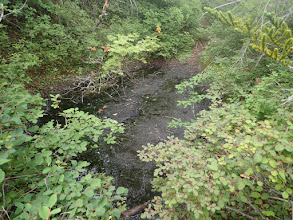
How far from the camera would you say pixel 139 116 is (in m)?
5.48

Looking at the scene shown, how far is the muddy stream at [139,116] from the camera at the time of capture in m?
3.54

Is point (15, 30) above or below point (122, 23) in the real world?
below

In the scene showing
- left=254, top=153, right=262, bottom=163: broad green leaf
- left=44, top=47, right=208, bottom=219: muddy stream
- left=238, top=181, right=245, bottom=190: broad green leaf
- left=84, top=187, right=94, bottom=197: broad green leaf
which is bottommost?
left=44, top=47, right=208, bottom=219: muddy stream

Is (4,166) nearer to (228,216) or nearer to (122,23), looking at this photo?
(228,216)

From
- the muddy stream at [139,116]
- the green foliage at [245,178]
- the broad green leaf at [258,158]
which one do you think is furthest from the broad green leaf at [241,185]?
the muddy stream at [139,116]

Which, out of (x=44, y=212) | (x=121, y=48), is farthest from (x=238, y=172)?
(x=121, y=48)

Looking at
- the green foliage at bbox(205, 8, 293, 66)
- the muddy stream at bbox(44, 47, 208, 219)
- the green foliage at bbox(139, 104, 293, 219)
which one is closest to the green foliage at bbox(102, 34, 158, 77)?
the muddy stream at bbox(44, 47, 208, 219)

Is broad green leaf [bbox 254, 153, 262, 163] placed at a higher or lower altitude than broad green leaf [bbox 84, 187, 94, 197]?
higher

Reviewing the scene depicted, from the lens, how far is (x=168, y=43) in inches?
385

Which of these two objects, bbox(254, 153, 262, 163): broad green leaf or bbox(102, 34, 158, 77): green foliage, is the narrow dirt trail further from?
bbox(254, 153, 262, 163): broad green leaf

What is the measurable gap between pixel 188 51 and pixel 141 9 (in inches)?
167

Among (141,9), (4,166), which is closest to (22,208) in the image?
(4,166)

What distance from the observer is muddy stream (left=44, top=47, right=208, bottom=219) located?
11.6 feet

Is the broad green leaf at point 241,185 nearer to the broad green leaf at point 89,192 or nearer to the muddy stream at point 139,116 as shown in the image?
the broad green leaf at point 89,192
